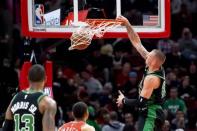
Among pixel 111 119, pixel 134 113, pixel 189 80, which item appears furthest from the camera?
pixel 189 80

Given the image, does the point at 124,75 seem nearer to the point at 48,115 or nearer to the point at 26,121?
the point at 26,121

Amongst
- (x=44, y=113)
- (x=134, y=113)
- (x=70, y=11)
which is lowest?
(x=134, y=113)

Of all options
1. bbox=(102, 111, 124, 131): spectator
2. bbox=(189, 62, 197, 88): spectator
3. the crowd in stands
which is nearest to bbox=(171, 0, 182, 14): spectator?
the crowd in stands

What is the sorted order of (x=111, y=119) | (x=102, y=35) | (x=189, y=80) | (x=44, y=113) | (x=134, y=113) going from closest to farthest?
(x=44, y=113), (x=102, y=35), (x=111, y=119), (x=134, y=113), (x=189, y=80)

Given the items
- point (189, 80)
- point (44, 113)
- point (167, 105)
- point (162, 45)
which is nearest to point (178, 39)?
point (162, 45)

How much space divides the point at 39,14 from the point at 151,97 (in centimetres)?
272

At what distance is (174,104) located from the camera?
667 inches

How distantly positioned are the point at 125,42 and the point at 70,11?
7026 mm

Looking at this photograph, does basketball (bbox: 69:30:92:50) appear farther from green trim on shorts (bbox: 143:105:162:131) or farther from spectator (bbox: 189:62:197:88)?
spectator (bbox: 189:62:197:88)

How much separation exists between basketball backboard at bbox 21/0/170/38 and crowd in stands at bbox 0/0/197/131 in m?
1.24

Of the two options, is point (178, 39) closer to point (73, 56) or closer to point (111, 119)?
point (73, 56)

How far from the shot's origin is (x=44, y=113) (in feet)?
29.8

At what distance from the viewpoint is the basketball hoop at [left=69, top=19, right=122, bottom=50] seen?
1201 centimetres

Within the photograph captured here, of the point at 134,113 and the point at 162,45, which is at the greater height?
the point at 162,45
